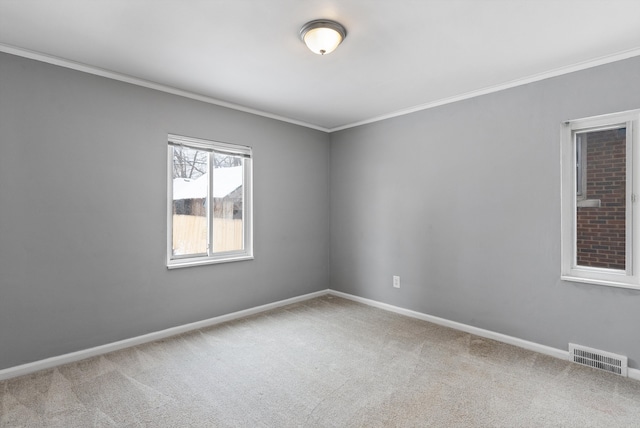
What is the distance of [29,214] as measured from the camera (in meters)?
2.57

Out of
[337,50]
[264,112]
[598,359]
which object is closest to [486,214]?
[598,359]

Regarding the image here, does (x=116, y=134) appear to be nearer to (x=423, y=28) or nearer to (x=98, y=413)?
(x=98, y=413)

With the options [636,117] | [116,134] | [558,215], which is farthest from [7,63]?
[636,117]

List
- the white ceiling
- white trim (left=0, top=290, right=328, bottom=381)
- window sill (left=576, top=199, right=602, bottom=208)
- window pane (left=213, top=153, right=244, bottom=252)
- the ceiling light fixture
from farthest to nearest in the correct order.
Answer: window pane (left=213, top=153, right=244, bottom=252) < window sill (left=576, top=199, right=602, bottom=208) < white trim (left=0, top=290, right=328, bottom=381) < the ceiling light fixture < the white ceiling

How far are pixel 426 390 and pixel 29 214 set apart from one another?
3305mm

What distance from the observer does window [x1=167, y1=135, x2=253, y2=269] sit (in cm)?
343

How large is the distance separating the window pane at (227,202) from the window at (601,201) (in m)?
3.32

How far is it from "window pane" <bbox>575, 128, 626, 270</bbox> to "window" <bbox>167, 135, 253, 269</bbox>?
337 centimetres

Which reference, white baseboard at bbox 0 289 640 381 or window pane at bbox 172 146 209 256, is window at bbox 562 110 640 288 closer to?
white baseboard at bbox 0 289 640 381

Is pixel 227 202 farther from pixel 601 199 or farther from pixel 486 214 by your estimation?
pixel 601 199

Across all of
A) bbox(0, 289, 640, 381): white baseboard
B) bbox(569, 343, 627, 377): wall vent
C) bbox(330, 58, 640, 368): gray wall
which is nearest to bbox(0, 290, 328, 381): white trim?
bbox(0, 289, 640, 381): white baseboard

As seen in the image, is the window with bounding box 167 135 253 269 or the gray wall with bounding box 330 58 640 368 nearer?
the gray wall with bounding box 330 58 640 368

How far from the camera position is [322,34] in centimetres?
219

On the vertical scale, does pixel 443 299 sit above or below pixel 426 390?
above
